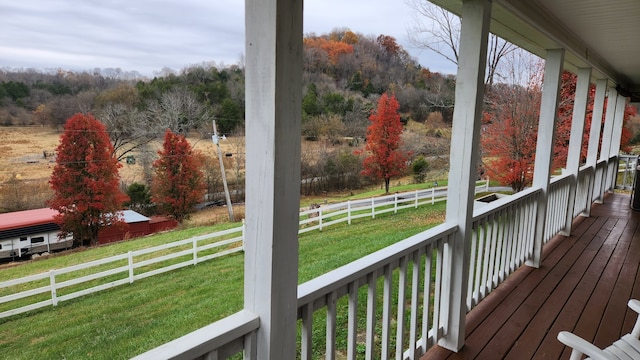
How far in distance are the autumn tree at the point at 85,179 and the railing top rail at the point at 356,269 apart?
2.49 ft

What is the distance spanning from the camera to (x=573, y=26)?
10.7ft

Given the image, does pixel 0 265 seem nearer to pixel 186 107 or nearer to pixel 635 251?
pixel 186 107

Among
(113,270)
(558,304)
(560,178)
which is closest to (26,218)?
(113,270)

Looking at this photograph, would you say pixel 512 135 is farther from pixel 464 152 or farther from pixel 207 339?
pixel 207 339

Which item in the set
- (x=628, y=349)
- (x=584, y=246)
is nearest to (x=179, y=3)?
(x=628, y=349)

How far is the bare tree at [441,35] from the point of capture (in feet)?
22.8

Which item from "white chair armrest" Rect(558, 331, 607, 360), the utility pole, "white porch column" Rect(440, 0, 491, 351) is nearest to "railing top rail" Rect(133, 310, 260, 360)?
the utility pole

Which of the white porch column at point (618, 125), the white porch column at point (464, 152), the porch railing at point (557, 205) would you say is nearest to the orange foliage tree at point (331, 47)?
the white porch column at point (464, 152)

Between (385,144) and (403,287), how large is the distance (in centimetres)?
169

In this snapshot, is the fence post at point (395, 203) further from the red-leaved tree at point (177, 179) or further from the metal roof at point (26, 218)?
the metal roof at point (26, 218)

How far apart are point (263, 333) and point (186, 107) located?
32.3 inches

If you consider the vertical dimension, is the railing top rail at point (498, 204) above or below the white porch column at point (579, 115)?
below

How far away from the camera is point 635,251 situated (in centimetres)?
427

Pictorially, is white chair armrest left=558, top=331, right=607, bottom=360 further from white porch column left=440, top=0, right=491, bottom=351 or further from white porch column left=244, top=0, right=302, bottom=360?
white porch column left=244, top=0, right=302, bottom=360
